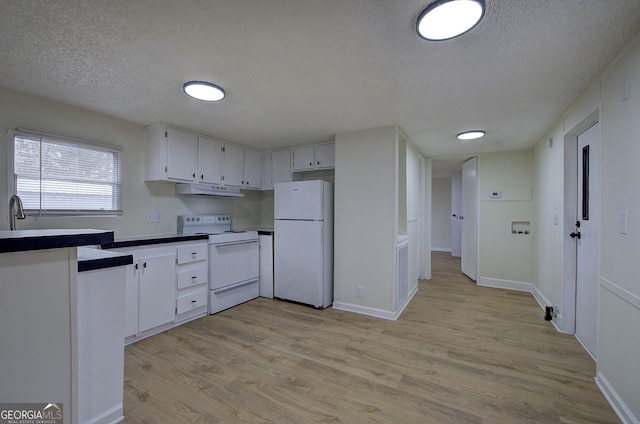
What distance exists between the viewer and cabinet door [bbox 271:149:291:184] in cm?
421

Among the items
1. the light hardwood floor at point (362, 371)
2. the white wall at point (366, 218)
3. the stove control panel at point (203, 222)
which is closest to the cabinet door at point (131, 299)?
the light hardwood floor at point (362, 371)

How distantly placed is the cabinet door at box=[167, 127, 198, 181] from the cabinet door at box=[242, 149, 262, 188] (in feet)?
2.89

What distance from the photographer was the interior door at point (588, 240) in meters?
2.32

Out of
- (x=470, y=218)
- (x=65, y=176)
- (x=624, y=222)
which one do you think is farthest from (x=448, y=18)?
(x=470, y=218)

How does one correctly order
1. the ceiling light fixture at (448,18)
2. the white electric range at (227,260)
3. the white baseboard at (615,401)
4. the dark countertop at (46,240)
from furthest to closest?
the white electric range at (227,260), the white baseboard at (615,401), the ceiling light fixture at (448,18), the dark countertop at (46,240)

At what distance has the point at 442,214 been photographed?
26.9ft

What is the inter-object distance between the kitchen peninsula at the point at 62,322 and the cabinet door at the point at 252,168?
2.70m

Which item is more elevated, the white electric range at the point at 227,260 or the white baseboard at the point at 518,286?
the white electric range at the point at 227,260

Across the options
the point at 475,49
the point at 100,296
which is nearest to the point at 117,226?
the point at 100,296

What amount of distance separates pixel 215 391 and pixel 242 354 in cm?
50

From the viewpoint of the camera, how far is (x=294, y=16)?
1.37 meters

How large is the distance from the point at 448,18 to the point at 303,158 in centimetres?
286

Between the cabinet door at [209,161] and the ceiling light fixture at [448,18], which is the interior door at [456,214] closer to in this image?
the cabinet door at [209,161]

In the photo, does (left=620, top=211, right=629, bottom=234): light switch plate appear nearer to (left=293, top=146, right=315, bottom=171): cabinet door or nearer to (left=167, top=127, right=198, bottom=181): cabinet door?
(left=293, top=146, right=315, bottom=171): cabinet door
